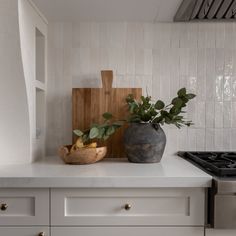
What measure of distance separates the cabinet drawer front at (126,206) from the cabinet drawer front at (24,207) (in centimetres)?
4

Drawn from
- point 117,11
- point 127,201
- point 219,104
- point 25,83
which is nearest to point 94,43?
point 117,11

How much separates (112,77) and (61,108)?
13.4 inches

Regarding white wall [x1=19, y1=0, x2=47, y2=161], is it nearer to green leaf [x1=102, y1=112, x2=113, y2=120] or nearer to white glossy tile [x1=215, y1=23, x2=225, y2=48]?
green leaf [x1=102, y1=112, x2=113, y2=120]

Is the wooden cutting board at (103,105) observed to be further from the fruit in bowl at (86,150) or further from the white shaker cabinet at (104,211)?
the white shaker cabinet at (104,211)

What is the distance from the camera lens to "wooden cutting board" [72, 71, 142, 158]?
162cm

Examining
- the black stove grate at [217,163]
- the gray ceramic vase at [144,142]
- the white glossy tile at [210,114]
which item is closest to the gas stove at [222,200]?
the black stove grate at [217,163]

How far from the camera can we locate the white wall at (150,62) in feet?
5.57

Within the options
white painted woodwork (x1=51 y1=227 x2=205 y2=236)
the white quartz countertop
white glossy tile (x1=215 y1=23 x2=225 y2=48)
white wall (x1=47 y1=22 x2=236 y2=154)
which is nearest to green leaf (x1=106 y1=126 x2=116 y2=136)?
the white quartz countertop

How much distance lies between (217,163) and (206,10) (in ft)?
2.39

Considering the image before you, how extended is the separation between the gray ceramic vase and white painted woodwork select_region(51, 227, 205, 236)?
37cm

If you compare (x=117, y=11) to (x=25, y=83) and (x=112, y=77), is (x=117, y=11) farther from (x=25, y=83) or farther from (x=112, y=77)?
(x=25, y=83)

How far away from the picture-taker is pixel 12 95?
1.36 m

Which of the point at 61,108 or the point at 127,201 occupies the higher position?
the point at 61,108

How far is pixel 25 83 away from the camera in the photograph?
1351 mm
